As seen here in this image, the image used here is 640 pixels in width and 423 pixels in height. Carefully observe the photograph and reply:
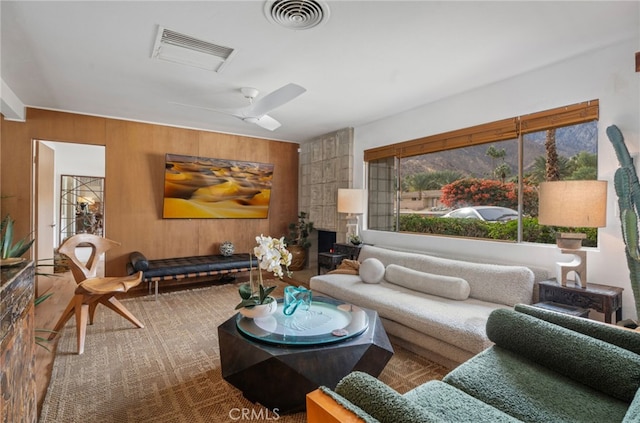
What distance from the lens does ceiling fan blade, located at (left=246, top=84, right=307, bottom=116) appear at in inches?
101

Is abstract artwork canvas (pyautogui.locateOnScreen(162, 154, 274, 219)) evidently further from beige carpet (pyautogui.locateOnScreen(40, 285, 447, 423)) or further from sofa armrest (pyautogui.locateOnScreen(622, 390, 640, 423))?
sofa armrest (pyautogui.locateOnScreen(622, 390, 640, 423))

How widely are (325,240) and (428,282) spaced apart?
118 inches

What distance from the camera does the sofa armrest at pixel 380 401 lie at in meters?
0.87

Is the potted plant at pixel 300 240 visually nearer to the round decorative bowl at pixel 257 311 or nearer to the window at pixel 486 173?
the window at pixel 486 173

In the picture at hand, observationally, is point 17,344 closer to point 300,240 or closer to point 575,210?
point 575,210

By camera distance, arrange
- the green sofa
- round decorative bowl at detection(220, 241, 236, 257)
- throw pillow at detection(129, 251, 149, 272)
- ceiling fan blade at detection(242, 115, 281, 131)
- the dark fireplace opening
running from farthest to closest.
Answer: the dark fireplace opening < round decorative bowl at detection(220, 241, 236, 257) < throw pillow at detection(129, 251, 149, 272) < ceiling fan blade at detection(242, 115, 281, 131) < the green sofa

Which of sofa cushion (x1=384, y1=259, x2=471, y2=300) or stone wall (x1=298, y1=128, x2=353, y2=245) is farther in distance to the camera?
stone wall (x1=298, y1=128, x2=353, y2=245)

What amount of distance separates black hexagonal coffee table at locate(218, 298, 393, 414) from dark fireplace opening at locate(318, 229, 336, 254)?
349cm

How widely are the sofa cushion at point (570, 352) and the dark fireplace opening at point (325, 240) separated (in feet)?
13.1

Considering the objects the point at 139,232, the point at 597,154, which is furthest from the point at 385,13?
the point at 139,232

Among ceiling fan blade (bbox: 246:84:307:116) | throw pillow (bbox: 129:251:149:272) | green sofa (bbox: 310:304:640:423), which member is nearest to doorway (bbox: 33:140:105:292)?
throw pillow (bbox: 129:251:149:272)

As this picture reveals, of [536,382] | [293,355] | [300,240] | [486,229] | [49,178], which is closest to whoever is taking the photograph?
[536,382]

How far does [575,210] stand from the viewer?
86.2 inches

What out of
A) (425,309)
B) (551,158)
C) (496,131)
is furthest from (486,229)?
(425,309)
